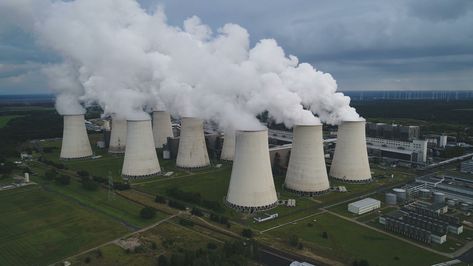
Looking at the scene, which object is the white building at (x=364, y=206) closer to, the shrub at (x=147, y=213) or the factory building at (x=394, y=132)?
the shrub at (x=147, y=213)

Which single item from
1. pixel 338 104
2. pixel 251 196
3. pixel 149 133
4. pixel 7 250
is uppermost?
pixel 338 104

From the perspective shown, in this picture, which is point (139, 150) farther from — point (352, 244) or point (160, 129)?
point (352, 244)

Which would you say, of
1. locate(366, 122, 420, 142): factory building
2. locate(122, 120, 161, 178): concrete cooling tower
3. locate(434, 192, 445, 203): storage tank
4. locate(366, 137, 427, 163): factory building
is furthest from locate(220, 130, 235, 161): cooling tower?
locate(434, 192, 445, 203): storage tank

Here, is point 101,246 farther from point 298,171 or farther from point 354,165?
point 354,165

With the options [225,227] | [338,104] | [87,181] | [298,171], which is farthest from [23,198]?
[338,104]

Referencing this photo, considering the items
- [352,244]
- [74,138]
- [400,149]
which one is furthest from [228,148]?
[352,244]

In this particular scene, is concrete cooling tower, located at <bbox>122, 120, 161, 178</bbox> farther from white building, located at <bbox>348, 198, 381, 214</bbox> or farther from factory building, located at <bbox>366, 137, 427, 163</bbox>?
factory building, located at <bbox>366, 137, 427, 163</bbox>

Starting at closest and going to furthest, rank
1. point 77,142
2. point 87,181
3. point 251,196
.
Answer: point 251,196
point 87,181
point 77,142
